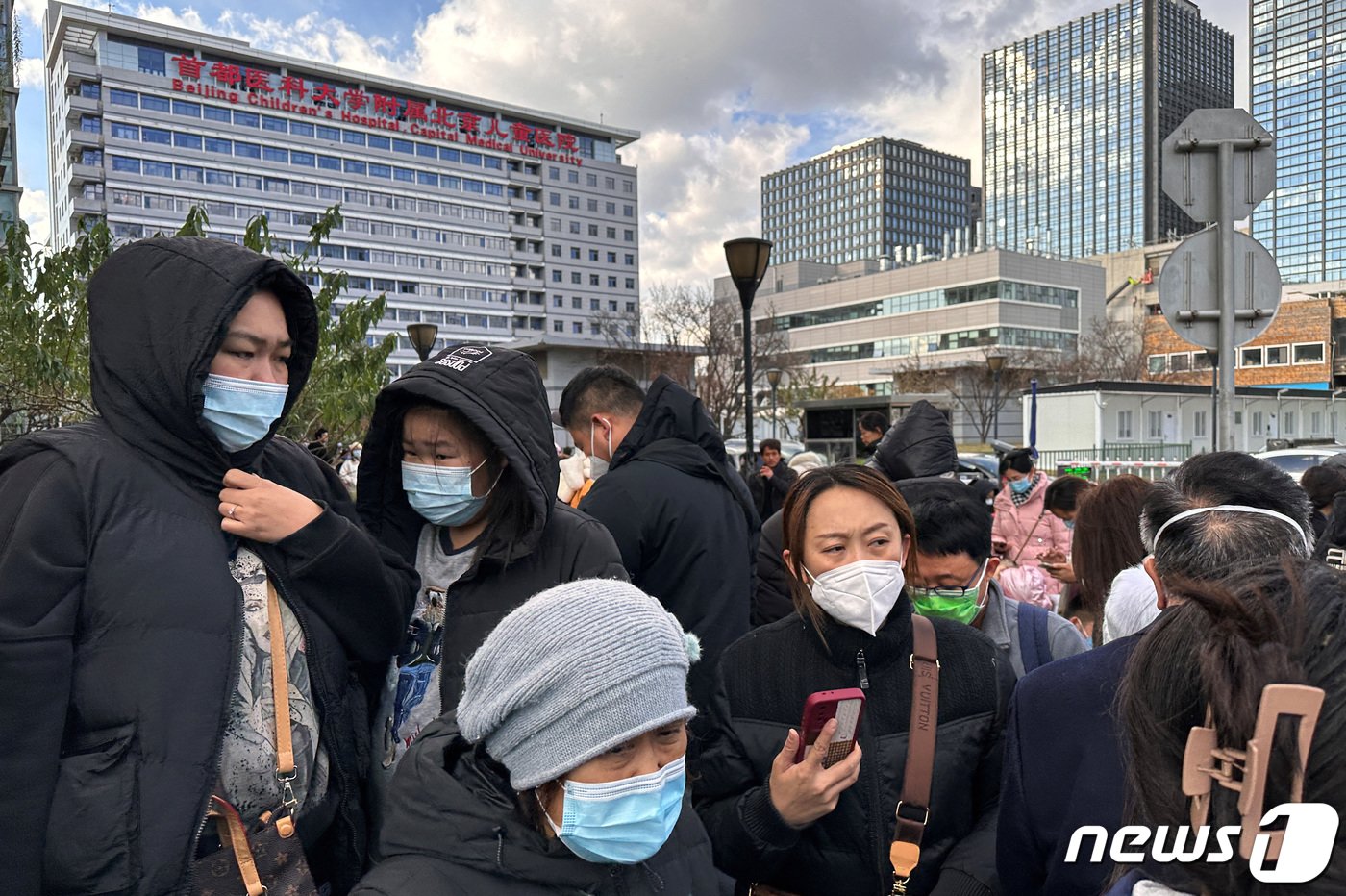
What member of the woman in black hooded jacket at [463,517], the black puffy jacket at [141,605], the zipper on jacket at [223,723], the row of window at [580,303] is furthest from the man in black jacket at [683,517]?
→ the row of window at [580,303]

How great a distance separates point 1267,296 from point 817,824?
390 centimetres

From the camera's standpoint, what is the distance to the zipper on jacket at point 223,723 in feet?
6.03

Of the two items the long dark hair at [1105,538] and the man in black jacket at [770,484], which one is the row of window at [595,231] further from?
the long dark hair at [1105,538]

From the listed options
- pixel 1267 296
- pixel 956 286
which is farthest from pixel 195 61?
pixel 1267 296

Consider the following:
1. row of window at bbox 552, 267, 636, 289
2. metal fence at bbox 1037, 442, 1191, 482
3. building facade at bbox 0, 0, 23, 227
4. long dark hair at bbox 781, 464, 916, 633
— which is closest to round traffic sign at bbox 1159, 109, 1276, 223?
long dark hair at bbox 781, 464, 916, 633

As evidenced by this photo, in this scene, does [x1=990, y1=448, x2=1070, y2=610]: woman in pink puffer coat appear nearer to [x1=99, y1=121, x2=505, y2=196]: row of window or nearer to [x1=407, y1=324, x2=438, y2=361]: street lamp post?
[x1=407, y1=324, x2=438, y2=361]: street lamp post

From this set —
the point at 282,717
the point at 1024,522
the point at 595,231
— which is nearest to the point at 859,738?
the point at 282,717

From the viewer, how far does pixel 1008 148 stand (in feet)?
590

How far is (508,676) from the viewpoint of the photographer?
1636 millimetres

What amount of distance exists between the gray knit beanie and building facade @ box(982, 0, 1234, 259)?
16109 cm

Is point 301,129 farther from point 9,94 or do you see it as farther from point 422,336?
point 9,94

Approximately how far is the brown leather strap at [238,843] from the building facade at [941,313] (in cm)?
6721

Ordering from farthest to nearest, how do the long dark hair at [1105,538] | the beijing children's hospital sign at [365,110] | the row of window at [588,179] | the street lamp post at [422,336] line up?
1. the row of window at [588,179]
2. the beijing children's hospital sign at [365,110]
3. the street lamp post at [422,336]
4. the long dark hair at [1105,538]

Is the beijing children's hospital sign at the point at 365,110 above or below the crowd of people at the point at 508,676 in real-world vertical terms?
above
